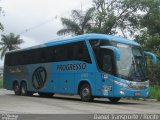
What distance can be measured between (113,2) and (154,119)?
120ft

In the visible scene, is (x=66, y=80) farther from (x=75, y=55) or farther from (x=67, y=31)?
(x=67, y=31)

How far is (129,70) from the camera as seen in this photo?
2147cm

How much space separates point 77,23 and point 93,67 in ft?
102

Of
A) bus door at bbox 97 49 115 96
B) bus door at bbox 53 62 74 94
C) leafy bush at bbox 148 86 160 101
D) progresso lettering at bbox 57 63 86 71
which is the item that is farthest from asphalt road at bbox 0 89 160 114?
leafy bush at bbox 148 86 160 101

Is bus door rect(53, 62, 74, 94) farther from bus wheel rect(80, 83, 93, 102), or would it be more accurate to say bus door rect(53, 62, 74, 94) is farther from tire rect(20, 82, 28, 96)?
tire rect(20, 82, 28, 96)

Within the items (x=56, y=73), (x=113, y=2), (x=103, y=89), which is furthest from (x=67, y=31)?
(x=103, y=89)

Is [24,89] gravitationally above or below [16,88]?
below

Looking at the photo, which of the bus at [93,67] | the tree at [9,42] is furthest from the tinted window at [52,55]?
the tree at [9,42]

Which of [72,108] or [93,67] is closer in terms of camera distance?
[72,108]

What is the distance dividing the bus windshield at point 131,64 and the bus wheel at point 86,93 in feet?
7.69

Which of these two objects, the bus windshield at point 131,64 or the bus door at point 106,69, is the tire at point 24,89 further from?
the bus windshield at point 131,64

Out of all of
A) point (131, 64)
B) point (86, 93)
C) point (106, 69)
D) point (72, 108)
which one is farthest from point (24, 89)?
point (72, 108)

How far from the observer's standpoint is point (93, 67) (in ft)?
72.9

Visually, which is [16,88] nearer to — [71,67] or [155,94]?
[71,67]
